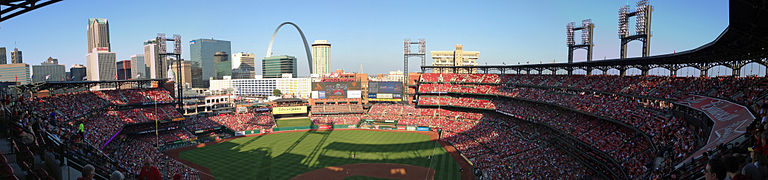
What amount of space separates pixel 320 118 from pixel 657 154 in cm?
5176

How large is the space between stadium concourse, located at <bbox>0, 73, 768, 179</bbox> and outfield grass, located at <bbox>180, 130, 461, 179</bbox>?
Answer: 3.04 m

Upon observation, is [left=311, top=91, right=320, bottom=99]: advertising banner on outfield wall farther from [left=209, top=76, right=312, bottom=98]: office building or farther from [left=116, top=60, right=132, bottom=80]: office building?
[left=116, top=60, right=132, bottom=80]: office building

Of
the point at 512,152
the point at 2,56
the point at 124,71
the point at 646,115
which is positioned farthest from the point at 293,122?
the point at 124,71

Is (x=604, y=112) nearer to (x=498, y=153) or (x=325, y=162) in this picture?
(x=498, y=153)

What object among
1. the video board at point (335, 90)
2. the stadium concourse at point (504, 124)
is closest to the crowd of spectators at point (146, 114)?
the stadium concourse at point (504, 124)

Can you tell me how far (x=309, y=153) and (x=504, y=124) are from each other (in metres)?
26.2

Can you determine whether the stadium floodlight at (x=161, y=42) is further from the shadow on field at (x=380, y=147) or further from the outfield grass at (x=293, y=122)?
the shadow on field at (x=380, y=147)

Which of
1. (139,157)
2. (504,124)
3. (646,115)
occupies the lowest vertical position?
(139,157)

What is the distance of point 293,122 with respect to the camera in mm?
61688

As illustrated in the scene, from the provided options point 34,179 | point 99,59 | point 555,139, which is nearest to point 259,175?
point 34,179

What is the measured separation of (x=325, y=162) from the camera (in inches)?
1446

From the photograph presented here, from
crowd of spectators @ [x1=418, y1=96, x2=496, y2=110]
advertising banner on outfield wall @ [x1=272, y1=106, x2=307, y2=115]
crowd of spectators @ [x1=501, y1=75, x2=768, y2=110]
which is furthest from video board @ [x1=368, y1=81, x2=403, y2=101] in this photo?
crowd of spectators @ [x1=501, y1=75, x2=768, y2=110]

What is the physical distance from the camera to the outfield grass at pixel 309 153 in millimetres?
33594

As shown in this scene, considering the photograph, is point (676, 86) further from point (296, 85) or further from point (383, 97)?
point (296, 85)
